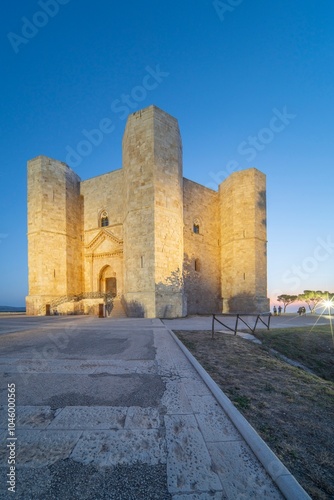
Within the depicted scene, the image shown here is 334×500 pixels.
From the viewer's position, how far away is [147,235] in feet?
51.2

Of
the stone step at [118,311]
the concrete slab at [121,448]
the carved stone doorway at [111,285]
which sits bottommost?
the stone step at [118,311]

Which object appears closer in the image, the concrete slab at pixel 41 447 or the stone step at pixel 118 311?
the concrete slab at pixel 41 447

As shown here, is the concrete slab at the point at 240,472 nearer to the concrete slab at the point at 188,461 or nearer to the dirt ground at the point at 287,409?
the concrete slab at the point at 188,461

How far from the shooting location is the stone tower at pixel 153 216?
15301 millimetres

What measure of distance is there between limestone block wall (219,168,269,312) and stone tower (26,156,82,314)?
15480 mm

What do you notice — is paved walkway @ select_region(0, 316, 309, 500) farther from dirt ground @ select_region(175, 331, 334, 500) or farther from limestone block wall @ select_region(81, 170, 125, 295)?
limestone block wall @ select_region(81, 170, 125, 295)

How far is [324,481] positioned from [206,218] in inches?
895

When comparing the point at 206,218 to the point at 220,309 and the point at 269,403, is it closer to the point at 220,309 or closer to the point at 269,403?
the point at 220,309

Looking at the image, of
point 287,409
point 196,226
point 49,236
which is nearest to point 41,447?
point 287,409

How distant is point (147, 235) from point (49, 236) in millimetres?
10614

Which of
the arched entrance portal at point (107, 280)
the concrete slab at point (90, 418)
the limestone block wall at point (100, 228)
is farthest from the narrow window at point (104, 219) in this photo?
the concrete slab at point (90, 418)

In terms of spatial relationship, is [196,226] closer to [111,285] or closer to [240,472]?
[111,285]

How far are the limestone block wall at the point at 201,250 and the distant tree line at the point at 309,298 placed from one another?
1220 cm

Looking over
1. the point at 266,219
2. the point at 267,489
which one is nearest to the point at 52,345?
the point at 267,489
